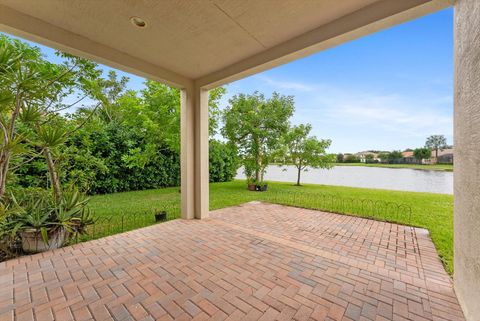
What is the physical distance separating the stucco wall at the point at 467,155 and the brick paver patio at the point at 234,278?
0.37 meters

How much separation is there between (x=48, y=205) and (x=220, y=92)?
631 centimetres

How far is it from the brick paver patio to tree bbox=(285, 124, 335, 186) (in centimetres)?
750

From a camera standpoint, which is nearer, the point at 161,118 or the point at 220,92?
the point at 161,118

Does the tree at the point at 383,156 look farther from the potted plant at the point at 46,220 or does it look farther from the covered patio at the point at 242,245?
the potted plant at the point at 46,220

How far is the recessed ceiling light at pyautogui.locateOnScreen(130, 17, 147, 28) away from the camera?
2.43 metres

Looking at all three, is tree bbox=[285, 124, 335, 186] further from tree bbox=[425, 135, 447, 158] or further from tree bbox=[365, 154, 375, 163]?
tree bbox=[365, 154, 375, 163]

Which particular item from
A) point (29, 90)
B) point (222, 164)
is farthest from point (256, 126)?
point (29, 90)

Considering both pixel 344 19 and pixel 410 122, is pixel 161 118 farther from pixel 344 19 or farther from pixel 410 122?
pixel 410 122

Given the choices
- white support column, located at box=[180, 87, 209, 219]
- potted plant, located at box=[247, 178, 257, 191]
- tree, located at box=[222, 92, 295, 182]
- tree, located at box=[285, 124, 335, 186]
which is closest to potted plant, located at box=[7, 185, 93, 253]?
white support column, located at box=[180, 87, 209, 219]

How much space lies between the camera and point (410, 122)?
1474 cm

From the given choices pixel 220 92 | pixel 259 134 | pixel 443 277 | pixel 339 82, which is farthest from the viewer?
pixel 339 82

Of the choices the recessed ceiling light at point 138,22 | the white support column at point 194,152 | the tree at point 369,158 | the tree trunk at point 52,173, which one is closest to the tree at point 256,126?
the white support column at point 194,152

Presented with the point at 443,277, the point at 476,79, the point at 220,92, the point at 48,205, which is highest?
the point at 220,92

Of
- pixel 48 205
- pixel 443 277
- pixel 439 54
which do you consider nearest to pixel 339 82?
pixel 439 54
